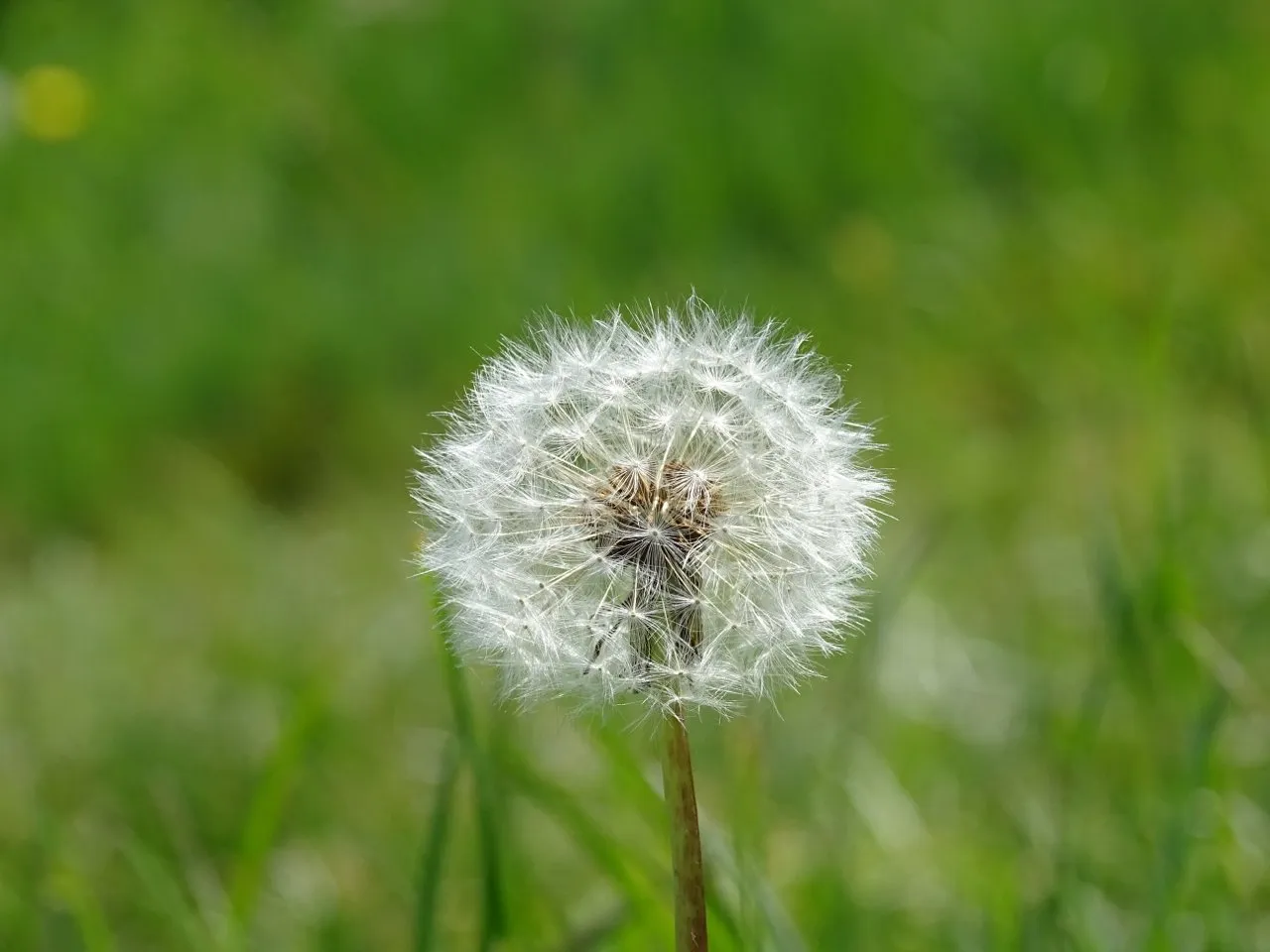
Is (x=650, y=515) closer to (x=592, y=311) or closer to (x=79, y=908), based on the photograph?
(x=79, y=908)

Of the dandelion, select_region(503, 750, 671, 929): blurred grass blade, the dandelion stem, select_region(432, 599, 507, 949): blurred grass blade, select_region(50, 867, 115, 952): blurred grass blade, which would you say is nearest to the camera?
the dandelion stem

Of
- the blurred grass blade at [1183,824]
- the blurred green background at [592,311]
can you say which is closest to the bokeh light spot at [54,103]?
the blurred green background at [592,311]

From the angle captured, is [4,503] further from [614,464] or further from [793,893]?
[614,464]

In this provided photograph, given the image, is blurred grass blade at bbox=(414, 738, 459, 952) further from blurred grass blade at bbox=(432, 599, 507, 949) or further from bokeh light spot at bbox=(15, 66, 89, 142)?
bokeh light spot at bbox=(15, 66, 89, 142)

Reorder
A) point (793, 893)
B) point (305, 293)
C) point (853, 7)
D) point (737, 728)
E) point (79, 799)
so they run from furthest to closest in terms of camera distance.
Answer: point (853, 7) < point (305, 293) < point (79, 799) < point (737, 728) < point (793, 893)

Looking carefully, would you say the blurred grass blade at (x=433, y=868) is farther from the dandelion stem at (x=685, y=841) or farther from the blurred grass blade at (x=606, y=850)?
the dandelion stem at (x=685, y=841)

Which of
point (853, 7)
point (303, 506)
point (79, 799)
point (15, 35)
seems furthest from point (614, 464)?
point (15, 35)


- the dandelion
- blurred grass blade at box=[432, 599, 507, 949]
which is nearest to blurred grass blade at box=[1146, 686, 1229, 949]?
the dandelion
